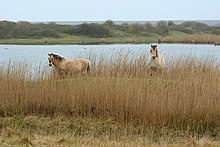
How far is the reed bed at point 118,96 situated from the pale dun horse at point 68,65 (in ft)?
5.63

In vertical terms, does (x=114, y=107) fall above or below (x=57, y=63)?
below

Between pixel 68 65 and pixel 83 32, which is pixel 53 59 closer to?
pixel 68 65

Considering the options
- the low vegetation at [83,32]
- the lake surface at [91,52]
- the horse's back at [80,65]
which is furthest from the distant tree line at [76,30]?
the horse's back at [80,65]

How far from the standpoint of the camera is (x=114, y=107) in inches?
362

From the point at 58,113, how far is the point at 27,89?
1.00 m

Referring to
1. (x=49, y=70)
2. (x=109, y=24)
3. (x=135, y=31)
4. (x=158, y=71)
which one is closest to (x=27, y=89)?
(x=49, y=70)

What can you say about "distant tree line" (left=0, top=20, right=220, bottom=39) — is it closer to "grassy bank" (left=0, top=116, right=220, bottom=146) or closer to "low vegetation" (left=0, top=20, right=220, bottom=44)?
"low vegetation" (left=0, top=20, right=220, bottom=44)

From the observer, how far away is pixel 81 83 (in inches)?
386

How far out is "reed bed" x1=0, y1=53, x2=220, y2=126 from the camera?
8945mm

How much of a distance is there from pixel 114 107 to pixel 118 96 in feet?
0.84

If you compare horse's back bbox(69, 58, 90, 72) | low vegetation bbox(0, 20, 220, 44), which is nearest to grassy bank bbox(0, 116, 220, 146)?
horse's back bbox(69, 58, 90, 72)

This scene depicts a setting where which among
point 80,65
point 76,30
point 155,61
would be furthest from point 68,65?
point 76,30

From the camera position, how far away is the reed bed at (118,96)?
8.95m

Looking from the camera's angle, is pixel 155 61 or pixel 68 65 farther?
pixel 68 65
